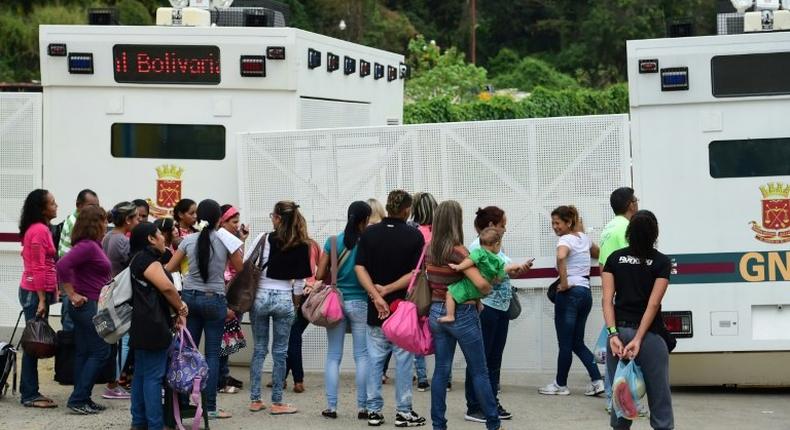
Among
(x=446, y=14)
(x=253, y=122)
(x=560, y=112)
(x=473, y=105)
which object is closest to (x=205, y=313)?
(x=253, y=122)

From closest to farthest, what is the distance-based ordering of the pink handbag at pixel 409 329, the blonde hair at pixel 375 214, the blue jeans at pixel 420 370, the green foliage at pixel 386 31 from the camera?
the pink handbag at pixel 409 329, the blonde hair at pixel 375 214, the blue jeans at pixel 420 370, the green foliage at pixel 386 31

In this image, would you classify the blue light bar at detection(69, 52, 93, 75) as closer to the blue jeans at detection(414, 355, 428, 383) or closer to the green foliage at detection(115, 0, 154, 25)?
the blue jeans at detection(414, 355, 428, 383)

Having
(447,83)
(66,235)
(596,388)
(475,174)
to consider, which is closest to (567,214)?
(475,174)

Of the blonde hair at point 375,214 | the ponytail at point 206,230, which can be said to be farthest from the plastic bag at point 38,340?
the blonde hair at point 375,214

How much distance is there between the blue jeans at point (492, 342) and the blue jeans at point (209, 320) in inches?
69.8

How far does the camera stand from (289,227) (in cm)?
982

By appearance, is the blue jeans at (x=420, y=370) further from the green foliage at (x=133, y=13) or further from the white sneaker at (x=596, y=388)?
the green foliage at (x=133, y=13)

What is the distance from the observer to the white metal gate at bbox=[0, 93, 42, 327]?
1193cm

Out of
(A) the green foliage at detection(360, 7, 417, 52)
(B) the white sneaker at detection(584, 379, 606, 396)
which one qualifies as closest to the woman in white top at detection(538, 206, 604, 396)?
(B) the white sneaker at detection(584, 379, 606, 396)

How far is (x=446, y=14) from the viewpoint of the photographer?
259 feet

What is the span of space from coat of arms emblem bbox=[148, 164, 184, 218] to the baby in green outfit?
368cm

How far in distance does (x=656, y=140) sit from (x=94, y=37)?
4.84 metres

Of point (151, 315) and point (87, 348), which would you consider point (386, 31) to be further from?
point (151, 315)

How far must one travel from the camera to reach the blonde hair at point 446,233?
882cm
